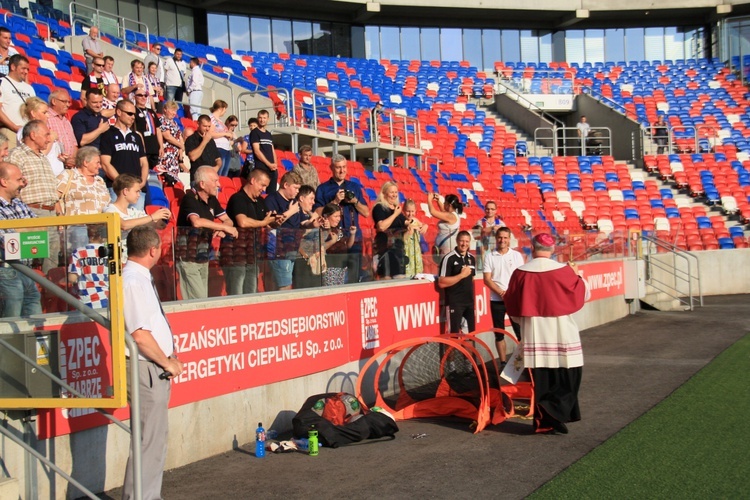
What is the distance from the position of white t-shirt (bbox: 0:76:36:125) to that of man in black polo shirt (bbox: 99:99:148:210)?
4.59 feet

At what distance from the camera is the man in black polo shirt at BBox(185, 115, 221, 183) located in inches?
488

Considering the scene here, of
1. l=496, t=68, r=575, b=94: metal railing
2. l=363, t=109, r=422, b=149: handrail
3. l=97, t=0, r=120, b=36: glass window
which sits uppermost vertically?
l=97, t=0, r=120, b=36: glass window

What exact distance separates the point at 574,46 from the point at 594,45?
1010mm

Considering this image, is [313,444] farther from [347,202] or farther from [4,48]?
[4,48]

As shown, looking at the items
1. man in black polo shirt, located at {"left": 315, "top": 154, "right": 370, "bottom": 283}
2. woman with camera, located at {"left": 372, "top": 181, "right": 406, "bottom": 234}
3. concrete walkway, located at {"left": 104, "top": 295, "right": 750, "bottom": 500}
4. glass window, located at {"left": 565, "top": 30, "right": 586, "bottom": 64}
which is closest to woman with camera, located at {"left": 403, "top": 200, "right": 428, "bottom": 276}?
woman with camera, located at {"left": 372, "top": 181, "right": 406, "bottom": 234}

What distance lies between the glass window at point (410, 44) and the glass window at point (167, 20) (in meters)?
11.0

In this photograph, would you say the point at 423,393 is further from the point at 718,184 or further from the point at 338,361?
the point at 718,184

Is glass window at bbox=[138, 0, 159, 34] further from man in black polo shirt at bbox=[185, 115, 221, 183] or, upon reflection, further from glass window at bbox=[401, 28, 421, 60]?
man in black polo shirt at bbox=[185, 115, 221, 183]

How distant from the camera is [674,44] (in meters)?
43.1

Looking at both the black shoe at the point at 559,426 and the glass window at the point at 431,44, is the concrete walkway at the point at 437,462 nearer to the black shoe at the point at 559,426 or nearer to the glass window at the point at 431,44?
the black shoe at the point at 559,426

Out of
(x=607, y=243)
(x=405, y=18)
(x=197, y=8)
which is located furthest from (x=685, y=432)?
(x=405, y=18)

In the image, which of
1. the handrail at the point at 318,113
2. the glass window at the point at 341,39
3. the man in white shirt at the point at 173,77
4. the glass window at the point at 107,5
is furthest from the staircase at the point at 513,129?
the man in white shirt at the point at 173,77

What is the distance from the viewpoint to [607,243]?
19250 mm

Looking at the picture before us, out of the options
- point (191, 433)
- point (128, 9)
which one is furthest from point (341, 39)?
point (191, 433)
